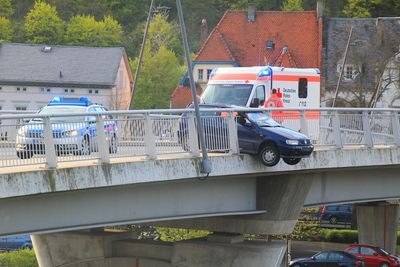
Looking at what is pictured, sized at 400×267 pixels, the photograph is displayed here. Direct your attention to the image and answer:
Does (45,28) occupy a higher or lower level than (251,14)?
lower

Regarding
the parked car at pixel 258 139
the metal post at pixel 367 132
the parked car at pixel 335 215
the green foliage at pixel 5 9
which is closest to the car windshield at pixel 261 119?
the parked car at pixel 258 139

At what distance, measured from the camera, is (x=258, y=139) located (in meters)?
24.2

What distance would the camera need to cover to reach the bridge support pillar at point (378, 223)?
41.6 meters

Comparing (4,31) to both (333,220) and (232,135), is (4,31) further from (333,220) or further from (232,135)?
(232,135)

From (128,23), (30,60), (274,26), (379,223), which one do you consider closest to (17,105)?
(30,60)

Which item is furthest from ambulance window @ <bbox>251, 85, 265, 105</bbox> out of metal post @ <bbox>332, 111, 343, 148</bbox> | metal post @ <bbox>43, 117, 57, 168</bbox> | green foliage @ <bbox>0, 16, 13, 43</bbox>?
green foliage @ <bbox>0, 16, 13, 43</bbox>

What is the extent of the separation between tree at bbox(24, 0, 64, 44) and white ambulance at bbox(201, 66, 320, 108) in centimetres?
7248

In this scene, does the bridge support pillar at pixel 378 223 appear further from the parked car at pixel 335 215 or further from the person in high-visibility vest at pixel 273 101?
the parked car at pixel 335 215

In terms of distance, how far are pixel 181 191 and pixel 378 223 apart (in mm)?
Result: 20548

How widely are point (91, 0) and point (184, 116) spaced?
108 metres

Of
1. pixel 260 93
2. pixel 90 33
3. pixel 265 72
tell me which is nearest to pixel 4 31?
pixel 90 33

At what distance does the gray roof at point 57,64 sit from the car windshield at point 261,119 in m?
66.4

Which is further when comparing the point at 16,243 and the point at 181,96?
the point at 181,96

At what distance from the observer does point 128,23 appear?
12356cm
